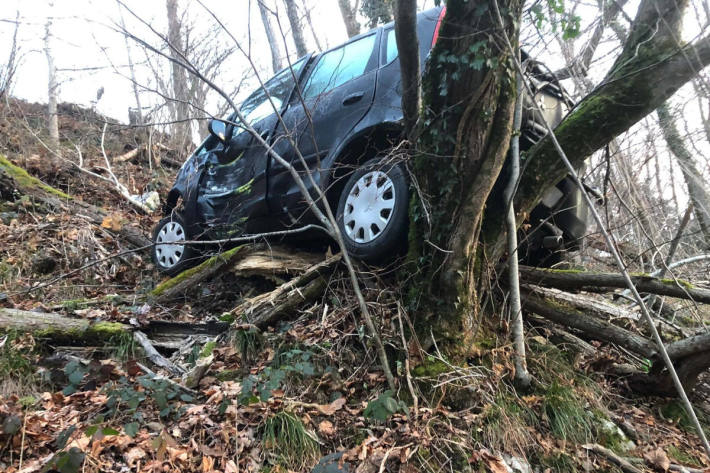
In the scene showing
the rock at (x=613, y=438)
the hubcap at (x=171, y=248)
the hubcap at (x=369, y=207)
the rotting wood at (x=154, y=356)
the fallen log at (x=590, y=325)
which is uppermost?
the hubcap at (x=171, y=248)

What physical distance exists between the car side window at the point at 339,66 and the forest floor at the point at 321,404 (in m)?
1.67

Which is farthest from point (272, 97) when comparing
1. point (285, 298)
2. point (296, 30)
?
point (296, 30)

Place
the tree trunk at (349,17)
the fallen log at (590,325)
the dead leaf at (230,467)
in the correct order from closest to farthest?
the dead leaf at (230,467), the fallen log at (590,325), the tree trunk at (349,17)

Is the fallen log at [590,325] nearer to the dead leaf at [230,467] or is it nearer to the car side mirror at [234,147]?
the dead leaf at [230,467]

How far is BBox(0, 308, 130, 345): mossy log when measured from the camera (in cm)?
313

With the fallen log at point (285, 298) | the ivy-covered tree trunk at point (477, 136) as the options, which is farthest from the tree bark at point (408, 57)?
the fallen log at point (285, 298)

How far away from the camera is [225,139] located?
4570mm

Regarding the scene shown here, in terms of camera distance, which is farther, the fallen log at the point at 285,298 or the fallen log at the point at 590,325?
the fallen log at the point at 285,298

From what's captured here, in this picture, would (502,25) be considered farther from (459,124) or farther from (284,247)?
(284,247)

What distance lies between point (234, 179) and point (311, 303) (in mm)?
1712

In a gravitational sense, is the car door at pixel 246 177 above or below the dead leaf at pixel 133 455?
above

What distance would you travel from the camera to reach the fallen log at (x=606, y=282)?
110 inches

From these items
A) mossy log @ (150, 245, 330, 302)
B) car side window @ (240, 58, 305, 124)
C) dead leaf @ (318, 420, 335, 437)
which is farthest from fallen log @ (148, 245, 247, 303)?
dead leaf @ (318, 420, 335, 437)

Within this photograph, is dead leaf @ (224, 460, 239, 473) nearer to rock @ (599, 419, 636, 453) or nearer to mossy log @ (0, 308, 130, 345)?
mossy log @ (0, 308, 130, 345)
